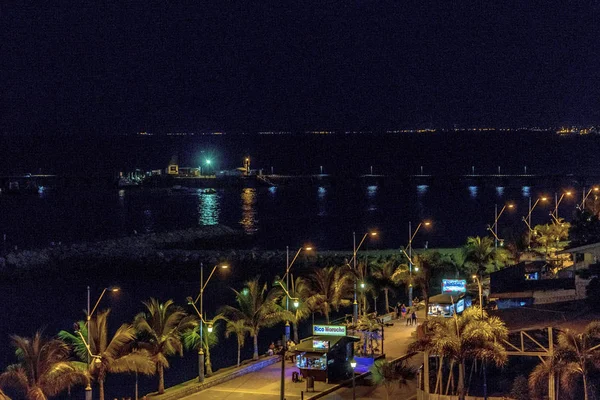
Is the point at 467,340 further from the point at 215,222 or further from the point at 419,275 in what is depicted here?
the point at 215,222

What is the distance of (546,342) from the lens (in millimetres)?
34406

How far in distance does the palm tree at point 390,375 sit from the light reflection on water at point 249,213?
84609 millimetres

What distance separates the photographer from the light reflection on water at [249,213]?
415ft

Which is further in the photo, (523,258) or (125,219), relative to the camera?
(125,219)

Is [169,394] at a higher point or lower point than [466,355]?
lower

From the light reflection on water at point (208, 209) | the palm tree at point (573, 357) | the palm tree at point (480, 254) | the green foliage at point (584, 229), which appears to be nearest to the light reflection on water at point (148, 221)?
the light reflection on water at point (208, 209)

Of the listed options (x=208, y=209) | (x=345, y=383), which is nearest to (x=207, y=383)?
(x=345, y=383)

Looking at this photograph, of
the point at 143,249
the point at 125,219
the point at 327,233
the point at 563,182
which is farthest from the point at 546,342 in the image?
the point at 563,182

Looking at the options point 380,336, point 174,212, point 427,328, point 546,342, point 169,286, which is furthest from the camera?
point 174,212

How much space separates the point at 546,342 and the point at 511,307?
815 centimetres

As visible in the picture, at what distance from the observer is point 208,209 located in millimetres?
160875

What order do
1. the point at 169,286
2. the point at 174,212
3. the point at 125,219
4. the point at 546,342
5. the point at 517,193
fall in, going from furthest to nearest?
the point at 517,193 < the point at 174,212 < the point at 125,219 < the point at 169,286 < the point at 546,342

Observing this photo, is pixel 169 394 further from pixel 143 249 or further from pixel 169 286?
pixel 143 249

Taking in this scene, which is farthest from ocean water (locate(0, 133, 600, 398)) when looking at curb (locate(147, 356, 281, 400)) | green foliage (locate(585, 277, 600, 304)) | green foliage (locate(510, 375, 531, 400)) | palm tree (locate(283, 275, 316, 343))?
green foliage (locate(585, 277, 600, 304))
